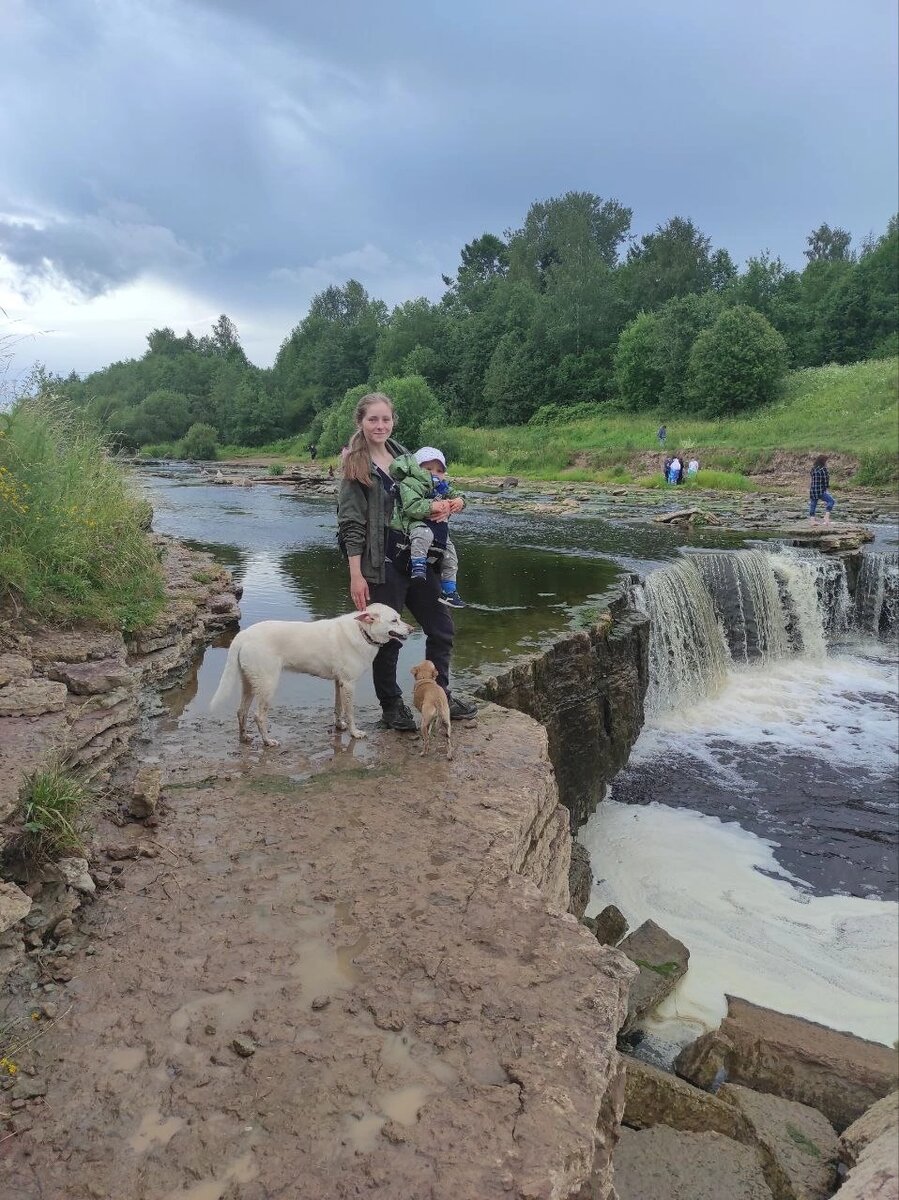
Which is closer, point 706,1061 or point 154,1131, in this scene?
point 154,1131

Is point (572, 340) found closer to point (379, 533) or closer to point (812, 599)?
point (812, 599)

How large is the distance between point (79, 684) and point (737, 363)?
154 feet

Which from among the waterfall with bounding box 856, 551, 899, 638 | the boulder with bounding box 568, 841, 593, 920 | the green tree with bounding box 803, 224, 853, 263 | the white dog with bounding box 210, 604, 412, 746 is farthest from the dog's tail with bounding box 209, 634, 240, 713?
the green tree with bounding box 803, 224, 853, 263

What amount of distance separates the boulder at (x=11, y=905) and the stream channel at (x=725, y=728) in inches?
95.5

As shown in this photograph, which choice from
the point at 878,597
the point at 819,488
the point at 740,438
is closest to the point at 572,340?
the point at 740,438

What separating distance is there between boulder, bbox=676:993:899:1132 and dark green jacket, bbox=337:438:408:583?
379 cm

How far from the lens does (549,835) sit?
15.4 ft

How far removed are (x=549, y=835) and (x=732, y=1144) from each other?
1.75m

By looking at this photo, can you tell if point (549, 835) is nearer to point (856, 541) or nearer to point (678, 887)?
point (678, 887)

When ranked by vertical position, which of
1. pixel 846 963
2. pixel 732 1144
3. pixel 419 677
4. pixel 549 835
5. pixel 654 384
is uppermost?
pixel 654 384

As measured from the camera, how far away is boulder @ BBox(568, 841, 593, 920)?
6098 millimetres

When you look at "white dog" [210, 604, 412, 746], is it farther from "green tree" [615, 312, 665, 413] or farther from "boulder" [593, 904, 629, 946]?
"green tree" [615, 312, 665, 413]

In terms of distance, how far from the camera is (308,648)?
5.05m

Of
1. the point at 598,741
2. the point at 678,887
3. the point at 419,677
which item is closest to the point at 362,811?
the point at 419,677
